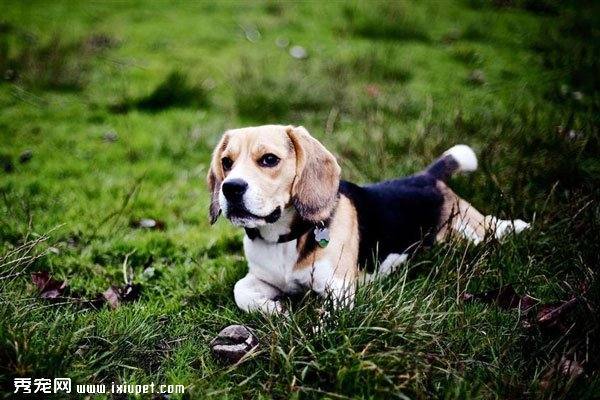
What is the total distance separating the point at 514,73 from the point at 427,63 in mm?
1292

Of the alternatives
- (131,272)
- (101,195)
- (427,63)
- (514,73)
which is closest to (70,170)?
(101,195)

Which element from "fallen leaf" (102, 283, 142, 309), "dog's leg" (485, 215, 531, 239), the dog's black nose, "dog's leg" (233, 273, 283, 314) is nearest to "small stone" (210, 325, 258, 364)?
"dog's leg" (233, 273, 283, 314)

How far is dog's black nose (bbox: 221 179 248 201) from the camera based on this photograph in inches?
109

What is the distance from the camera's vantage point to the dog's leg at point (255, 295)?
9.71 ft

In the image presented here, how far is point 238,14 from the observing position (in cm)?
955

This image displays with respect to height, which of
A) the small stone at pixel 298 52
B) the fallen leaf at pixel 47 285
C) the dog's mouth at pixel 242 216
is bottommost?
the fallen leaf at pixel 47 285

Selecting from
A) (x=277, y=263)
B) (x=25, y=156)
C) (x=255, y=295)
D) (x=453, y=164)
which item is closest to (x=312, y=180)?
(x=277, y=263)

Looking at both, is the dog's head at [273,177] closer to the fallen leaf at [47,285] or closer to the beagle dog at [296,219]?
the beagle dog at [296,219]

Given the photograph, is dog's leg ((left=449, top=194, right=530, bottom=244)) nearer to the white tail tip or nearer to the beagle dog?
the beagle dog

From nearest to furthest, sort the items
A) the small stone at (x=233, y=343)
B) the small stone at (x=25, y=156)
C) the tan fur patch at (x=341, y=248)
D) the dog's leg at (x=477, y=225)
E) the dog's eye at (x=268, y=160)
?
1. the small stone at (x=233, y=343)
2. the dog's eye at (x=268, y=160)
3. the tan fur patch at (x=341, y=248)
4. the dog's leg at (x=477, y=225)
5. the small stone at (x=25, y=156)


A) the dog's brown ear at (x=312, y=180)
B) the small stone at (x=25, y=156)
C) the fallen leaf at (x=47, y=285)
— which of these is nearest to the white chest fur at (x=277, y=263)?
the dog's brown ear at (x=312, y=180)

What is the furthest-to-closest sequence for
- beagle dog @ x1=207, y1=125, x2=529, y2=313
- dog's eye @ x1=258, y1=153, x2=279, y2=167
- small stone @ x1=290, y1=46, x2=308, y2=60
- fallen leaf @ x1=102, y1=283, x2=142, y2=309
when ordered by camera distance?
1. small stone @ x1=290, y1=46, x2=308, y2=60
2. fallen leaf @ x1=102, y1=283, x2=142, y2=309
3. dog's eye @ x1=258, y1=153, x2=279, y2=167
4. beagle dog @ x1=207, y1=125, x2=529, y2=313

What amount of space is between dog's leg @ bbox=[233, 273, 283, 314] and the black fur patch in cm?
68

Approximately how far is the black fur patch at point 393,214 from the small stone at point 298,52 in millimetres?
4538
